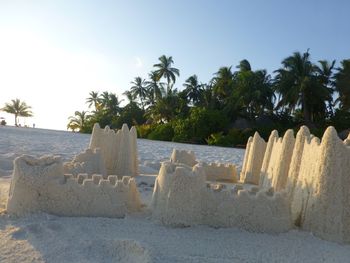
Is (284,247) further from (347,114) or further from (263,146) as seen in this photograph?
(347,114)

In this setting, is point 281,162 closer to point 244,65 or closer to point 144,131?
point 144,131

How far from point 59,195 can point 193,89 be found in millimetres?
35773

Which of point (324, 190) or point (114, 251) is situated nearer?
point (114, 251)

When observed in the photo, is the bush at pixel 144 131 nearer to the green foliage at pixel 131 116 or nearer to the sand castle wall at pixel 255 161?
the green foliage at pixel 131 116

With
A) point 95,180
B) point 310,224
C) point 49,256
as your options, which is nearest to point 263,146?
point 310,224

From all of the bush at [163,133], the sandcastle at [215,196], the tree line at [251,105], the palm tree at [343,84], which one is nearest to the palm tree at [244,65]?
the tree line at [251,105]

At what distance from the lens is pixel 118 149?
27.9 ft

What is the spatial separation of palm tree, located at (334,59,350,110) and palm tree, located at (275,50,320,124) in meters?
2.20

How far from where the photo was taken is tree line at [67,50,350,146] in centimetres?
2931

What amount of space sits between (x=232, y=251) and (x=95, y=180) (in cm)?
211

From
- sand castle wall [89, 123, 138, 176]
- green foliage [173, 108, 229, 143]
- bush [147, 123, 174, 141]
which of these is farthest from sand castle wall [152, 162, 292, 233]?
bush [147, 123, 174, 141]

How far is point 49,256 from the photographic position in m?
3.81

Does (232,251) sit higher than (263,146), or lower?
lower

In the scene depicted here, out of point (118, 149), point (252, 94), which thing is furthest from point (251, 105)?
point (118, 149)
